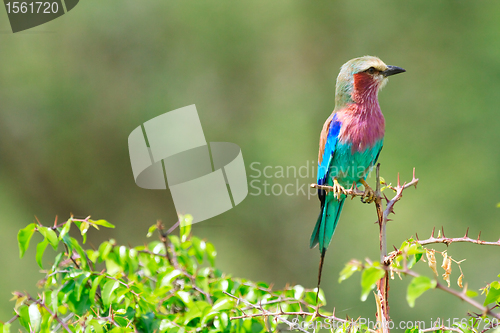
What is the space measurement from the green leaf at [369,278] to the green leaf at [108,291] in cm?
117

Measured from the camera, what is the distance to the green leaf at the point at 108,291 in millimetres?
1897

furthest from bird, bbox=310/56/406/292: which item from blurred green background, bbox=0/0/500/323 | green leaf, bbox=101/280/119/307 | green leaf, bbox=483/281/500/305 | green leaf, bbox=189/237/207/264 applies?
blurred green background, bbox=0/0/500/323

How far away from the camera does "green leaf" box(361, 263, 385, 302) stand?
115cm

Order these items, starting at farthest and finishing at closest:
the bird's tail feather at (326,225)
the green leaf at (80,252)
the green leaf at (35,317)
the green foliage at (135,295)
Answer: the bird's tail feather at (326,225)
the green leaf at (80,252)
the green foliage at (135,295)
the green leaf at (35,317)

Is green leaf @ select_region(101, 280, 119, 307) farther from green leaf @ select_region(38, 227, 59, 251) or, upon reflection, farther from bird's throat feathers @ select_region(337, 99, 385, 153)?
bird's throat feathers @ select_region(337, 99, 385, 153)

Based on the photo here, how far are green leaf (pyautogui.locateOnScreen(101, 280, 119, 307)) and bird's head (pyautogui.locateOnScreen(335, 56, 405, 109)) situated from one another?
7.82 ft

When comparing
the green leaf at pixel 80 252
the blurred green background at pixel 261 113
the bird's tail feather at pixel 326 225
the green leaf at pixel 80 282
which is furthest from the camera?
the blurred green background at pixel 261 113

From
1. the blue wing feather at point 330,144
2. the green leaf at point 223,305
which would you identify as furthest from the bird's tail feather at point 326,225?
the green leaf at point 223,305

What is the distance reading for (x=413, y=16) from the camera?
9.08 m

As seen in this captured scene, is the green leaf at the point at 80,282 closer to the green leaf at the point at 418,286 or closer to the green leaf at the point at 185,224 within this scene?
the green leaf at the point at 185,224

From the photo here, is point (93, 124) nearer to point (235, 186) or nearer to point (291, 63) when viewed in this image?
point (235, 186)

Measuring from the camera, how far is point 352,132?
3412 millimetres

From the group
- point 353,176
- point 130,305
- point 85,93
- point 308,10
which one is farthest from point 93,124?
point 130,305

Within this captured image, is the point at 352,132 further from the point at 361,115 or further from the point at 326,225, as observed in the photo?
the point at 326,225
